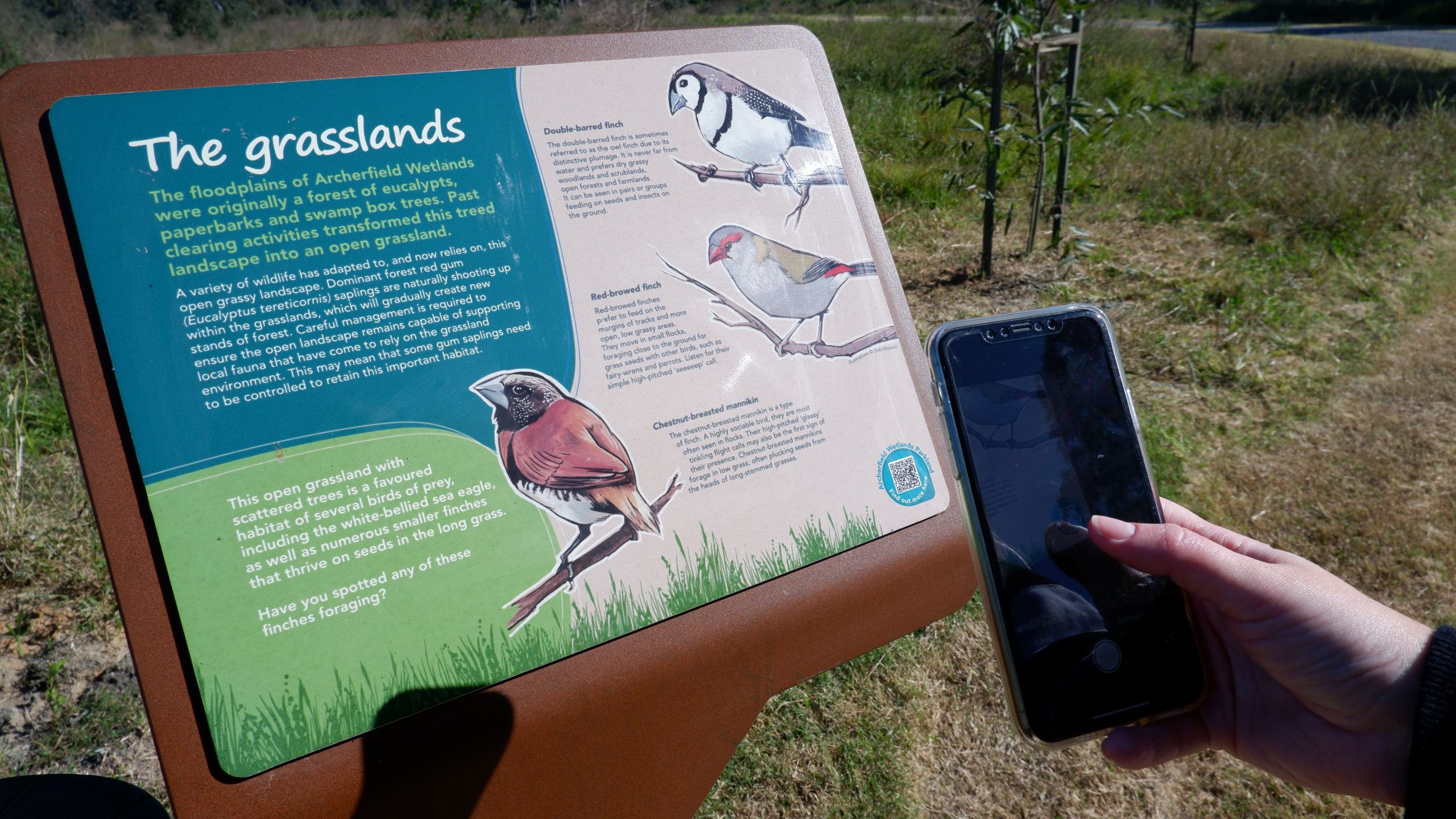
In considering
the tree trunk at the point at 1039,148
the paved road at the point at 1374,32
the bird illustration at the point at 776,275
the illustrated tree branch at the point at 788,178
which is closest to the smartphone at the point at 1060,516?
the bird illustration at the point at 776,275

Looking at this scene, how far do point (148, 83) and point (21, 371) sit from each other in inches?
112

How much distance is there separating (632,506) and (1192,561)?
86 cm

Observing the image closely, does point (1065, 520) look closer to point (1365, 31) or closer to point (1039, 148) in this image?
point (1039, 148)

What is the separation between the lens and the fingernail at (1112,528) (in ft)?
4.10

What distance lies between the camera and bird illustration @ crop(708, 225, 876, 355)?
141 centimetres

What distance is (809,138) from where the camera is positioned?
159 centimetres

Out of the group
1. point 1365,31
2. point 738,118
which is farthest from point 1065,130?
point 1365,31

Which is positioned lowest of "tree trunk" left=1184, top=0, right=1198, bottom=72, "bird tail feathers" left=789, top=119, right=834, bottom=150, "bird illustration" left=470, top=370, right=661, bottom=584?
"bird illustration" left=470, top=370, right=661, bottom=584

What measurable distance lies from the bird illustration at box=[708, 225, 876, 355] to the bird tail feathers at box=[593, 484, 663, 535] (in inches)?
14.6

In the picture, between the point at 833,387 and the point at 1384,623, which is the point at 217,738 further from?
the point at 1384,623

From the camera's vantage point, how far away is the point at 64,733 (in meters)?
2.10

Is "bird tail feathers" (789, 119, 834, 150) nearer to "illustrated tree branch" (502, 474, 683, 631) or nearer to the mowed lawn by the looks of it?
"illustrated tree branch" (502, 474, 683, 631)

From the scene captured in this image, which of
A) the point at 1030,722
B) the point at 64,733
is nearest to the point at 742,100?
the point at 1030,722

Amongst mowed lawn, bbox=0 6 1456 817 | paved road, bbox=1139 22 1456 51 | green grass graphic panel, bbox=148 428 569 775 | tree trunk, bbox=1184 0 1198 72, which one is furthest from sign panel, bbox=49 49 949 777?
paved road, bbox=1139 22 1456 51
